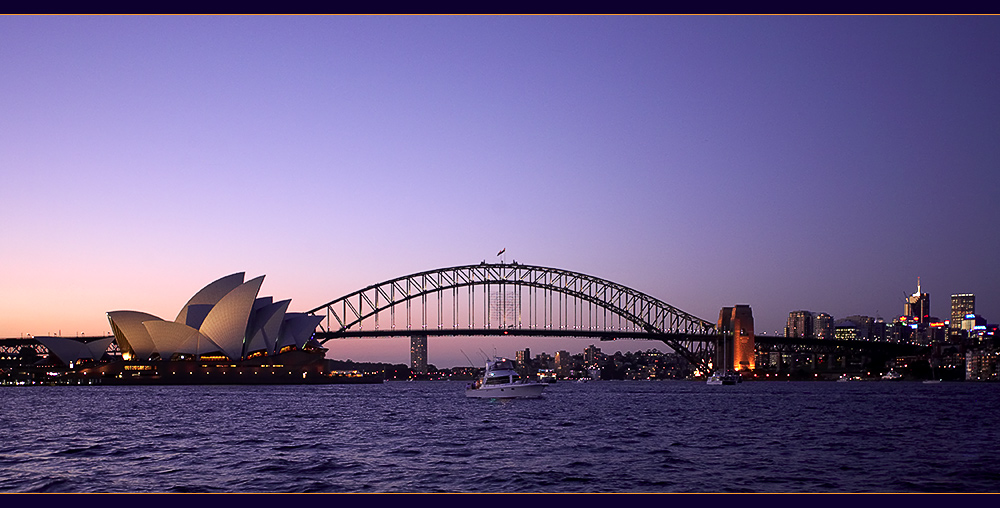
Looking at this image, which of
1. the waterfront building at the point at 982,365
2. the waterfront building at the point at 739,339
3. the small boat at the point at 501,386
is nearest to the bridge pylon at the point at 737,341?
the waterfront building at the point at 739,339

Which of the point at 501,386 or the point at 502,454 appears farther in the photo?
the point at 501,386

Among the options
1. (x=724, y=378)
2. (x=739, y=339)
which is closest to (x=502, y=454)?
(x=724, y=378)

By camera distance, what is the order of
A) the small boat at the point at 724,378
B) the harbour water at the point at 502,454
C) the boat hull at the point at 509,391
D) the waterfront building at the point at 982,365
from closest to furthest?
the harbour water at the point at 502,454 < the boat hull at the point at 509,391 < the small boat at the point at 724,378 < the waterfront building at the point at 982,365

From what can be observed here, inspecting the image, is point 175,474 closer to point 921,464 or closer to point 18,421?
point 921,464

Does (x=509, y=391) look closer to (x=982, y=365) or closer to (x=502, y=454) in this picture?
(x=502, y=454)

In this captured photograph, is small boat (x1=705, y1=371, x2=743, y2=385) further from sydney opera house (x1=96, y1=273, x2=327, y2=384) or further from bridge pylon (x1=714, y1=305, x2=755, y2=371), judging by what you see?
sydney opera house (x1=96, y1=273, x2=327, y2=384)

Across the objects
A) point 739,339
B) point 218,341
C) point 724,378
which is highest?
point 218,341

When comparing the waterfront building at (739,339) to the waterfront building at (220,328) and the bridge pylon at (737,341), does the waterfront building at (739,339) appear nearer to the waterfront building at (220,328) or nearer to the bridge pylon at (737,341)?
the bridge pylon at (737,341)

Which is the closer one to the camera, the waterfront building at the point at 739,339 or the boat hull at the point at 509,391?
the boat hull at the point at 509,391
